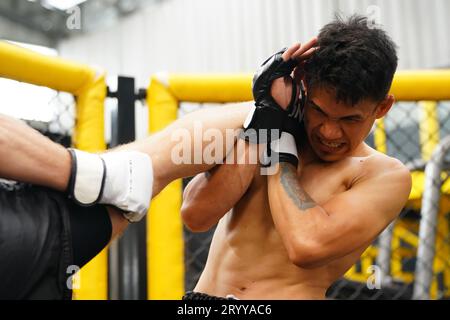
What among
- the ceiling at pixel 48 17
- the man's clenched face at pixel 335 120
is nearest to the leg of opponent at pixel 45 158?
the man's clenched face at pixel 335 120

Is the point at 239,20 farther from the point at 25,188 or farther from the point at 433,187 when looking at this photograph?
the point at 25,188

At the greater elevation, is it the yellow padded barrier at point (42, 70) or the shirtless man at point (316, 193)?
the yellow padded barrier at point (42, 70)

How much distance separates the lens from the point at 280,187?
1093 millimetres

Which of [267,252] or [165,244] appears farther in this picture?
[165,244]

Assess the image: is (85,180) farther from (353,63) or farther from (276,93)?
(353,63)

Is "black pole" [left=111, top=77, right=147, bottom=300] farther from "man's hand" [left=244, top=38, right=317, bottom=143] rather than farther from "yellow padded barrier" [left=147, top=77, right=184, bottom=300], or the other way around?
"man's hand" [left=244, top=38, right=317, bottom=143]

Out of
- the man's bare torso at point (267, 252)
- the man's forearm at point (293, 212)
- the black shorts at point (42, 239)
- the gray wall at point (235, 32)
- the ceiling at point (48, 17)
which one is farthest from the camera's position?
the ceiling at point (48, 17)

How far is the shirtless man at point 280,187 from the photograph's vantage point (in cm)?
86

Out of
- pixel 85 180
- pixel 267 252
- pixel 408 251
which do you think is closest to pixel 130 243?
pixel 267 252

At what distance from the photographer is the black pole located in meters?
1.71

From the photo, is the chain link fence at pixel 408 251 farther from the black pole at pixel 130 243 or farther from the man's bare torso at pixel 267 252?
the man's bare torso at pixel 267 252

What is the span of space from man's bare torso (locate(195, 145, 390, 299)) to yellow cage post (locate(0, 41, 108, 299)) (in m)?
0.50

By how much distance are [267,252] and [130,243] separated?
0.73 m
